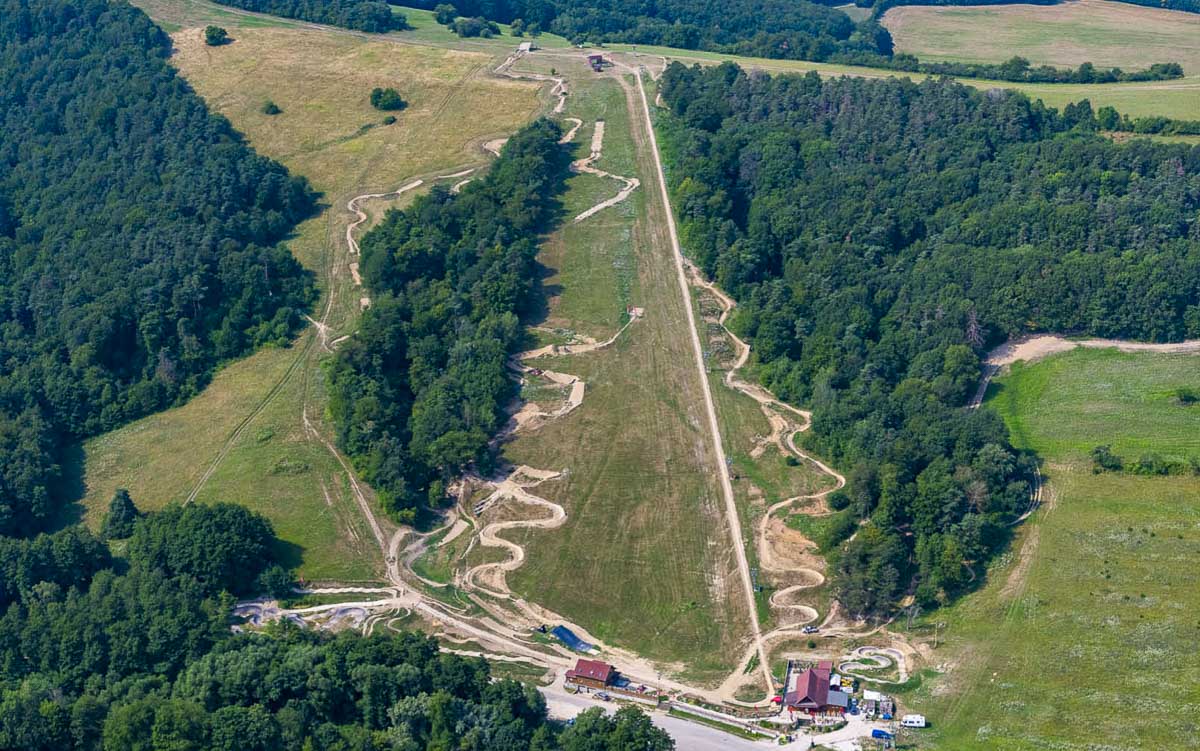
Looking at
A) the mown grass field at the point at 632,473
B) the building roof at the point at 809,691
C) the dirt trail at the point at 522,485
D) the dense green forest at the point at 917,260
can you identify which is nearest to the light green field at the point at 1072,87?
the dense green forest at the point at 917,260

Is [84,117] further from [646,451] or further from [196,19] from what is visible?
[646,451]

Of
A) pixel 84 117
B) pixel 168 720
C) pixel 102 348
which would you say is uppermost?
pixel 84 117

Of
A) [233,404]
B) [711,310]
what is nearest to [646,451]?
[711,310]

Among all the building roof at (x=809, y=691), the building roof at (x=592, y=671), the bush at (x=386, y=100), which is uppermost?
the bush at (x=386, y=100)

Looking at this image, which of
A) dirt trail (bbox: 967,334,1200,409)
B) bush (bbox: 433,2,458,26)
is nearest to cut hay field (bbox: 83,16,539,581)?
bush (bbox: 433,2,458,26)

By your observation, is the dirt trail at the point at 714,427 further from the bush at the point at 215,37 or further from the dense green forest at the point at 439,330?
the bush at the point at 215,37

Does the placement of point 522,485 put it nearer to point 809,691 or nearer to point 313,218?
point 809,691
